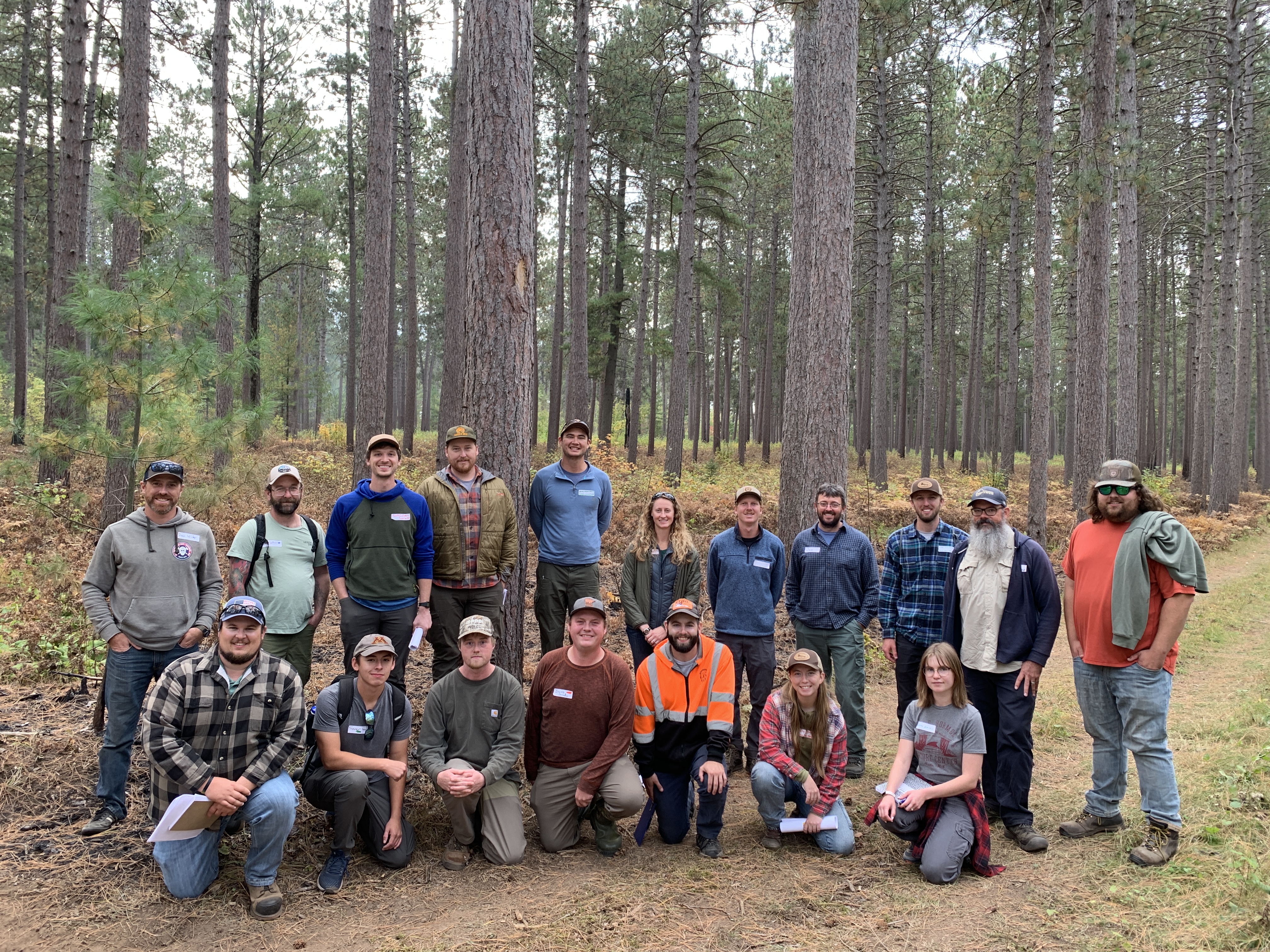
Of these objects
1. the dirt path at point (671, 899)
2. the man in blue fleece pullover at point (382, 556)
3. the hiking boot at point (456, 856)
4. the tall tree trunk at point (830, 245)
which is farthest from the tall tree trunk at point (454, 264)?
the dirt path at point (671, 899)

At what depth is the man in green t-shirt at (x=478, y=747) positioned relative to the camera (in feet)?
15.1

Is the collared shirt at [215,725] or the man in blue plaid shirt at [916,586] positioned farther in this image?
the man in blue plaid shirt at [916,586]

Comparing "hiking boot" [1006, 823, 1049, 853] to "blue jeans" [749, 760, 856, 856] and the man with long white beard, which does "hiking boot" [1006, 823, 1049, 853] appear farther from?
"blue jeans" [749, 760, 856, 856]

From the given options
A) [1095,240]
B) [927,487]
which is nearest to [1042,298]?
[1095,240]

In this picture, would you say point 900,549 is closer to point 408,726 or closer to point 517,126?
point 408,726

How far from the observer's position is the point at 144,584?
15.5 ft

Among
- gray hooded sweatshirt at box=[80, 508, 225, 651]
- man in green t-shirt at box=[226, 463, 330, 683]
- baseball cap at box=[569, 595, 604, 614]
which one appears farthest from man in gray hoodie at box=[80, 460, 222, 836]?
baseball cap at box=[569, 595, 604, 614]

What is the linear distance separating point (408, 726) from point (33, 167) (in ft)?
82.4

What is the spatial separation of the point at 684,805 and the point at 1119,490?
323cm

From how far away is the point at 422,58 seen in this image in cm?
2219

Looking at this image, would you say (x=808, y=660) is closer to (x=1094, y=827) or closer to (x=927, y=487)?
(x=927, y=487)

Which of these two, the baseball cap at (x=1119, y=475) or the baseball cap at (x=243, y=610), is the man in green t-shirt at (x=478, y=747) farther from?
the baseball cap at (x=1119, y=475)

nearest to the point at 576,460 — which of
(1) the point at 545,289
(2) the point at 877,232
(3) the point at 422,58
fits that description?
(2) the point at 877,232

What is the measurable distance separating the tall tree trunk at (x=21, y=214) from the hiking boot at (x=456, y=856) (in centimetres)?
1676
